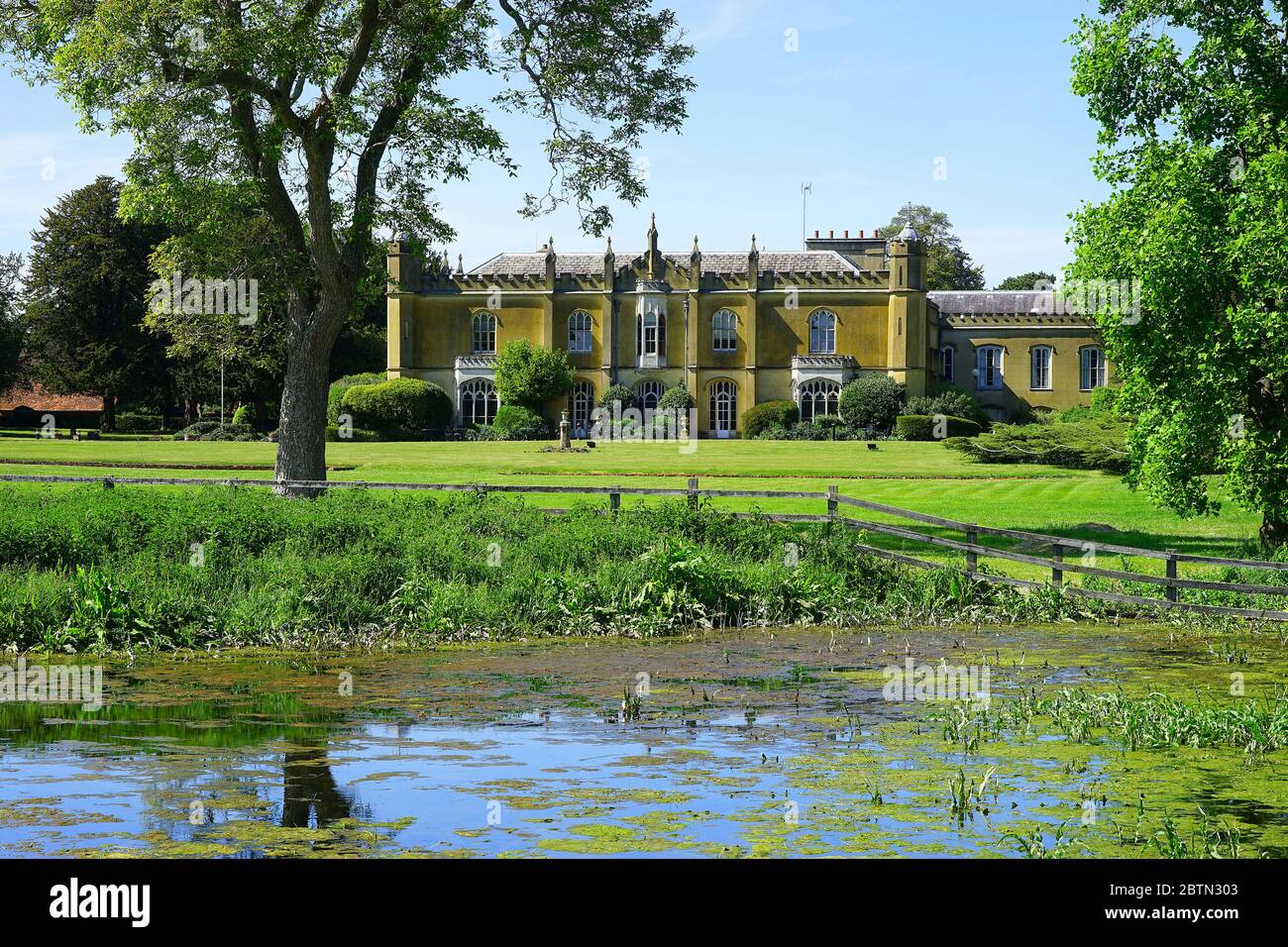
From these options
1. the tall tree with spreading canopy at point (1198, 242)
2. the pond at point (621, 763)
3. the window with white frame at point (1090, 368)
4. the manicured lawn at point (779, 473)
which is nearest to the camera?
the pond at point (621, 763)

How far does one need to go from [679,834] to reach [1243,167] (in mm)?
15285

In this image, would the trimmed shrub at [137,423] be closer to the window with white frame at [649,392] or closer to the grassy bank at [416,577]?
the window with white frame at [649,392]

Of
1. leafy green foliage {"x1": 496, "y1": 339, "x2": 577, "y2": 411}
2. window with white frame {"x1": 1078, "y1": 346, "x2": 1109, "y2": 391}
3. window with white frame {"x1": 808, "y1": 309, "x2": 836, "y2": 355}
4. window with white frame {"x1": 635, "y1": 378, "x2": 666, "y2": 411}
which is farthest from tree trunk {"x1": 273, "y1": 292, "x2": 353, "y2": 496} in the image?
window with white frame {"x1": 1078, "y1": 346, "x2": 1109, "y2": 391}

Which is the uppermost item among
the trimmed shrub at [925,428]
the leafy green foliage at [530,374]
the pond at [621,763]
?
the leafy green foliage at [530,374]

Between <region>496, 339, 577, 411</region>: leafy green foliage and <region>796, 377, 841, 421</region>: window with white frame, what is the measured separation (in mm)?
10257

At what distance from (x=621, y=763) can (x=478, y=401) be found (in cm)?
5370

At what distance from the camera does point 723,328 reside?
61.6 metres

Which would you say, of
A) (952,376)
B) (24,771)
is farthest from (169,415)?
(24,771)

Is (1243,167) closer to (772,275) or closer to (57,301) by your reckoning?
(772,275)

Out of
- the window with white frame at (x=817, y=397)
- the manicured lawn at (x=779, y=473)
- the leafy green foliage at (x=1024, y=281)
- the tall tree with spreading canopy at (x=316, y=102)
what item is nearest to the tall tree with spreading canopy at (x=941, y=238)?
the leafy green foliage at (x=1024, y=281)

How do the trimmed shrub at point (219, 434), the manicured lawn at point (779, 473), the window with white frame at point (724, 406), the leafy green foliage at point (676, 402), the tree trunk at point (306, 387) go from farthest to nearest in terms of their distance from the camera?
the window with white frame at point (724, 406) → the leafy green foliage at point (676, 402) → the trimmed shrub at point (219, 434) → the manicured lawn at point (779, 473) → the tree trunk at point (306, 387)

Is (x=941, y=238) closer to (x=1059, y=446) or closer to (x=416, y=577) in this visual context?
(x=1059, y=446)

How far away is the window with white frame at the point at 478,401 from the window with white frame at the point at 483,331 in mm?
2125

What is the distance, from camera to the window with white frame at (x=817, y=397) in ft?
193
